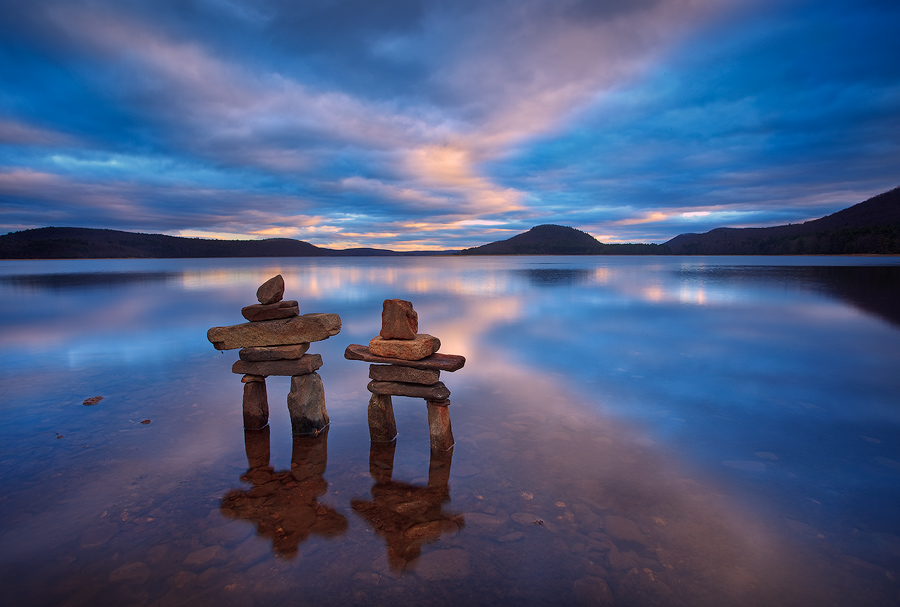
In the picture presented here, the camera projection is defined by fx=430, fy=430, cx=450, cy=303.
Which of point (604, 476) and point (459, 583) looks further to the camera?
point (604, 476)

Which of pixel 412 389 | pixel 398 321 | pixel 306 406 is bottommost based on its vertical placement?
pixel 306 406

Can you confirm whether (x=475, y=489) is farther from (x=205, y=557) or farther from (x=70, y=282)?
(x=70, y=282)

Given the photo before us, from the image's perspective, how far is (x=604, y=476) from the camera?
607cm

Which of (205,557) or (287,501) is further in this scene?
(287,501)

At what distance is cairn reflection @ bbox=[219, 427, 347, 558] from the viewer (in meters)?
4.86

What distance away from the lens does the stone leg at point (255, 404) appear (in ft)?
26.0

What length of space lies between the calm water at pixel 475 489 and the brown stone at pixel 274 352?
4.56 feet

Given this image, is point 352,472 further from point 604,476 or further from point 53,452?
point 53,452

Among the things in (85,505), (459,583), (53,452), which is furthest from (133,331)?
(459,583)

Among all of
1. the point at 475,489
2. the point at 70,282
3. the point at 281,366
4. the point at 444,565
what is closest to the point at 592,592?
the point at 444,565

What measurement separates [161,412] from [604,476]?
853 cm

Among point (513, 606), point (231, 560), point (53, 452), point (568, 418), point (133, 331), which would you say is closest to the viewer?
point (513, 606)

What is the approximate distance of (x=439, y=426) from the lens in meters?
6.89

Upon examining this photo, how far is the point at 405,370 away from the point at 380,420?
107cm
